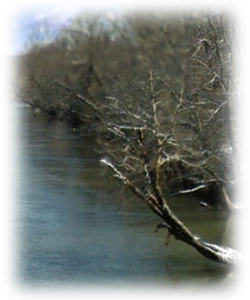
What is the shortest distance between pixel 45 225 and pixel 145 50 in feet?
7.44

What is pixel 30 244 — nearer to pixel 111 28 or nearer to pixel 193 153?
pixel 193 153

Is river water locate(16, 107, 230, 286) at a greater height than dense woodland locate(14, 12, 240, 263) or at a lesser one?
lesser

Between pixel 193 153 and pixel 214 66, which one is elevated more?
pixel 214 66

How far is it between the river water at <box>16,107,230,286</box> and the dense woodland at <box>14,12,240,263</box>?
1.18 ft

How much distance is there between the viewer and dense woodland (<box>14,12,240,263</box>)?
19.4 ft

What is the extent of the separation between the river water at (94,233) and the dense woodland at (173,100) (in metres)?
0.36

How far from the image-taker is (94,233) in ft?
20.6

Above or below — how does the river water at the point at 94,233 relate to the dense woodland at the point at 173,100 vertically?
below

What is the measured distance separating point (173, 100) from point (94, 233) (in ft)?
6.48

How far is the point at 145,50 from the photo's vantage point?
22.4ft

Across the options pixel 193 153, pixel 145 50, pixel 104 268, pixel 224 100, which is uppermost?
pixel 145 50

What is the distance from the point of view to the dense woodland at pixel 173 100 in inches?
233

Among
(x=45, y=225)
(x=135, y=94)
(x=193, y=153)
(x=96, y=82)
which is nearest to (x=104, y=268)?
(x=45, y=225)

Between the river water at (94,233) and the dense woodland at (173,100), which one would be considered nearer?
the river water at (94,233)
